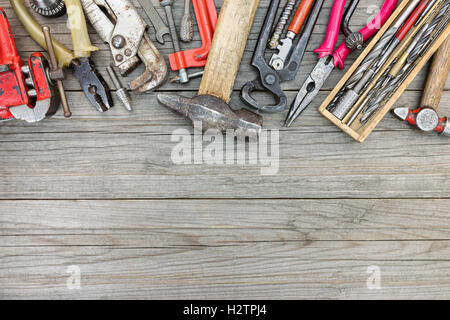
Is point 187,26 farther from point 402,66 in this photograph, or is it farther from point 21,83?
point 402,66

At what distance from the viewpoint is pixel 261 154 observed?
5.02 ft

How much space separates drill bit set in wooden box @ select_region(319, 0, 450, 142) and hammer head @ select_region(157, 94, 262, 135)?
0.32 m

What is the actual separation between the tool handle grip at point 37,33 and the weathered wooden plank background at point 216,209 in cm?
11

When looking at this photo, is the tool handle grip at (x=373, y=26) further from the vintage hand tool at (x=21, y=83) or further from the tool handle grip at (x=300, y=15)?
the vintage hand tool at (x=21, y=83)

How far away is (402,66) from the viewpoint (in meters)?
A: 1.42

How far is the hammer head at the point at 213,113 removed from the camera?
1.35m

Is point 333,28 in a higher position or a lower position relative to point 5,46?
higher

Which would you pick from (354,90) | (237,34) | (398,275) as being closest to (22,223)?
(237,34)

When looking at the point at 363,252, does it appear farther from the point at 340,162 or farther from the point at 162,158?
the point at 162,158

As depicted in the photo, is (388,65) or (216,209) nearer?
(388,65)

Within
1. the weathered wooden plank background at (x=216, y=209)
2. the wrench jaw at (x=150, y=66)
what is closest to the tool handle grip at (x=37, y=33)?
the weathered wooden plank background at (x=216, y=209)

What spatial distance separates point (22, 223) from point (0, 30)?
0.85 metres

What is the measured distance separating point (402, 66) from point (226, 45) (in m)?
0.77

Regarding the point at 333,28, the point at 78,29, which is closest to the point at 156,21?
the point at 78,29
